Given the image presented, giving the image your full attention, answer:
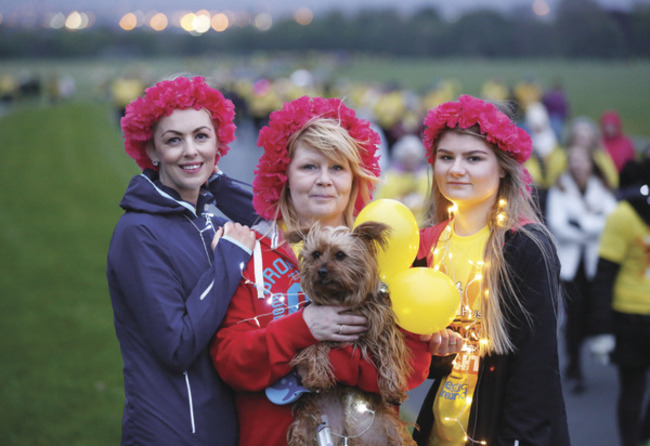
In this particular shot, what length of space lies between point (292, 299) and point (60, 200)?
16.5 m

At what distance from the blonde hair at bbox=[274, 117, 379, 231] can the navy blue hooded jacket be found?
1.08 feet

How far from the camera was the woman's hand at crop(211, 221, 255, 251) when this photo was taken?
2.77m

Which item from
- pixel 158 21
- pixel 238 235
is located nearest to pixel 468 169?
pixel 238 235

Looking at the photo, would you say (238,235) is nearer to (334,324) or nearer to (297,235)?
(297,235)

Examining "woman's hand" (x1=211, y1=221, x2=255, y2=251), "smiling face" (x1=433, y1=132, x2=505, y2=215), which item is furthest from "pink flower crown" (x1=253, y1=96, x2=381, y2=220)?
"smiling face" (x1=433, y1=132, x2=505, y2=215)

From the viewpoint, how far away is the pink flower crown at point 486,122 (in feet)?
8.96

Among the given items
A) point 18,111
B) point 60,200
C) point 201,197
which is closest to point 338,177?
point 201,197

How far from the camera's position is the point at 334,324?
240 centimetres

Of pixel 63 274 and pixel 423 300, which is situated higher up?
pixel 423 300

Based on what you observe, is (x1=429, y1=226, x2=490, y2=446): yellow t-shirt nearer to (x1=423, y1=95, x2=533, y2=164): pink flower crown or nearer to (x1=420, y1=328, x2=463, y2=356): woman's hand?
(x1=420, y1=328, x2=463, y2=356): woman's hand

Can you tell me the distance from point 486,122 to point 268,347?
1.43m

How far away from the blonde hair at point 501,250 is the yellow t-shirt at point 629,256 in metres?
2.29

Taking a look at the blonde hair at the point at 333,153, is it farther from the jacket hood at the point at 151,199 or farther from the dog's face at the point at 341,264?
the jacket hood at the point at 151,199

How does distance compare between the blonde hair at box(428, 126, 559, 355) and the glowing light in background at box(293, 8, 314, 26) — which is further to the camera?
the glowing light in background at box(293, 8, 314, 26)
